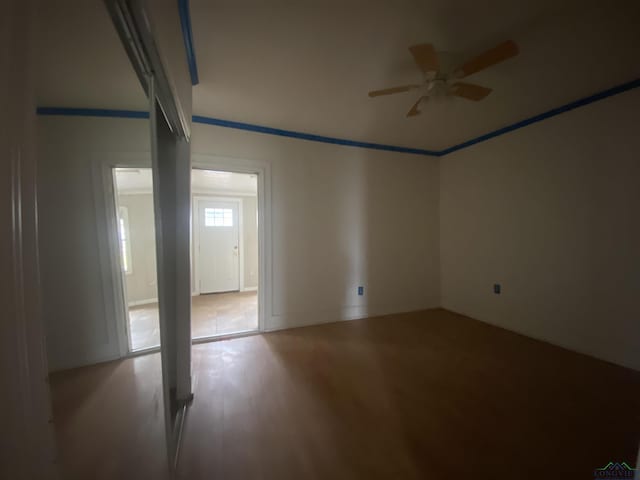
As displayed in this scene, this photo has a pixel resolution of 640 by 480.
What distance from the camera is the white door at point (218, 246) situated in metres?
4.45

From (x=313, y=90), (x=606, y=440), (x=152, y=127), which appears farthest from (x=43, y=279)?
(x=606, y=440)

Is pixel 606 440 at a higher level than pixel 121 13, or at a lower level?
lower

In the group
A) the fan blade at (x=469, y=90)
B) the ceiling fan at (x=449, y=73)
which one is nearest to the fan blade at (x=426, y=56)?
the ceiling fan at (x=449, y=73)

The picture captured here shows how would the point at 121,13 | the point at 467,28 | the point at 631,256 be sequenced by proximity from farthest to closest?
the point at 631,256 → the point at 467,28 → the point at 121,13

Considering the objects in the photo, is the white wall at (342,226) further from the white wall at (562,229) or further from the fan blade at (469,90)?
the fan blade at (469,90)

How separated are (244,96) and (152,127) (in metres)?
1.45

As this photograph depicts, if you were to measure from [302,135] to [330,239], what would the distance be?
1.31 m

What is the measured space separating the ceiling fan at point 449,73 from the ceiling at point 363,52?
0.48ft

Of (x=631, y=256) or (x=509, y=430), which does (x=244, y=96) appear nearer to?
(x=509, y=430)

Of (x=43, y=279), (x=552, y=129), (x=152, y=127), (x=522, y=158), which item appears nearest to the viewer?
(x=43, y=279)

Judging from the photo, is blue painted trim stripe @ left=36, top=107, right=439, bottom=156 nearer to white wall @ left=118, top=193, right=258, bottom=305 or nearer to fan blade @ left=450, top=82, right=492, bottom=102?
white wall @ left=118, top=193, right=258, bottom=305

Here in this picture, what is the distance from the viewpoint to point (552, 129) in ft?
7.64

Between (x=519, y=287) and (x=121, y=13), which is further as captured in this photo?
(x=519, y=287)

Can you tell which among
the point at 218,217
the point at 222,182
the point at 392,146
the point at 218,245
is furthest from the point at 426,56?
the point at 218,245
